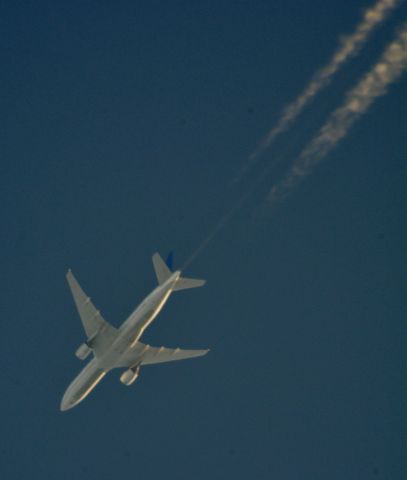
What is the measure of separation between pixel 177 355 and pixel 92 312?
738 cm

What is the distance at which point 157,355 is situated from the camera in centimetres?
6444

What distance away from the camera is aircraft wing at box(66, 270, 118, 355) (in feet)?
198

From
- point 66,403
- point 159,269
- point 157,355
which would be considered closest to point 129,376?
point 157,355

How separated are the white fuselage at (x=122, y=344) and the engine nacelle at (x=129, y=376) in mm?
1286

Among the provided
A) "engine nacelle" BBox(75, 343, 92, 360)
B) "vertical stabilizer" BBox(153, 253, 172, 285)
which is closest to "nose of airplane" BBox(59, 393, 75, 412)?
"engine nacelle" BBox(75, 343, 92, 360)

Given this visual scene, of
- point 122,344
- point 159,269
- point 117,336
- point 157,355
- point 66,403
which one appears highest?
point 159,269

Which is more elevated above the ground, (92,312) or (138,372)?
(92,312)

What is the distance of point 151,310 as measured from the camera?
58.0 meters

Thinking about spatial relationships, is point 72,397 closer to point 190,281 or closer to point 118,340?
point 118,340

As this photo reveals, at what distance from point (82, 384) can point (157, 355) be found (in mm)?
5878

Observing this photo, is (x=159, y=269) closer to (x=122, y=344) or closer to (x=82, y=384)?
(x=122, y=344)

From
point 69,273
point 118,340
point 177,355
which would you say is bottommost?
point 177,355

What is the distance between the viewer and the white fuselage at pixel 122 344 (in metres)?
57.8

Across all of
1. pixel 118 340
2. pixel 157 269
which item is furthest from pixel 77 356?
pixel 157 269
